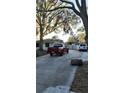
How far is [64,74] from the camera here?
1890mm

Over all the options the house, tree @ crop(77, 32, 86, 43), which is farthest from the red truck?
tree @ crop(77, 32, 86, 43)

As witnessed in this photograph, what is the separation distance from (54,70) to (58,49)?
17cm

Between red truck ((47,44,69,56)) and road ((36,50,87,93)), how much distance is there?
35 millimetres

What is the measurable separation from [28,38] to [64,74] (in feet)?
1.25

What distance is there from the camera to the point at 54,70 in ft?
6.23

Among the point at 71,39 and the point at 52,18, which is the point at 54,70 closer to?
the point at 71,39

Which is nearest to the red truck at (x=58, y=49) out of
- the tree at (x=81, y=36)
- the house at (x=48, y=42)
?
the house at (x=48, y=42)

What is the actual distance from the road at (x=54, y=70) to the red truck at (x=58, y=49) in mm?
35

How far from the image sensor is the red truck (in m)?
1.92

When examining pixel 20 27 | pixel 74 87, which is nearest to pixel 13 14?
pixel 20 27

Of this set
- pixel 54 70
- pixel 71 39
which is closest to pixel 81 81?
pixel 54 70

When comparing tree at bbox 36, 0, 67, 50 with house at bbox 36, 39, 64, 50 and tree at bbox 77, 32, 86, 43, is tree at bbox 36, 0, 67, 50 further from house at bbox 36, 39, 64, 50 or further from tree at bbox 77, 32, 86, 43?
tree at bbox 77, 32, 86, 43
